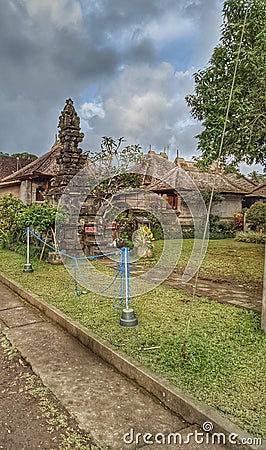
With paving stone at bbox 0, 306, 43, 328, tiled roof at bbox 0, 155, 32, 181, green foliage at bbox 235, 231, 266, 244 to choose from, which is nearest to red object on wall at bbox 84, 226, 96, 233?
paving stone at bbox 0, 306, 43, 328

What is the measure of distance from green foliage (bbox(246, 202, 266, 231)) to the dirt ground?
51.4 feet

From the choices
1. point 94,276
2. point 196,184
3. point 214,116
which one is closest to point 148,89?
point 214,116

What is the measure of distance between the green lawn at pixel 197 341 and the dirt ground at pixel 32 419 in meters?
0.85

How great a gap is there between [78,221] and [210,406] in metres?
7.52

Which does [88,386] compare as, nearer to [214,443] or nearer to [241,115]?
[214,443]

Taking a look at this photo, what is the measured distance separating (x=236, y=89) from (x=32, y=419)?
21.9 feet

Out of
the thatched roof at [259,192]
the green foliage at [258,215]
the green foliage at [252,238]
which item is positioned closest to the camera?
the green foliage at [252,238]

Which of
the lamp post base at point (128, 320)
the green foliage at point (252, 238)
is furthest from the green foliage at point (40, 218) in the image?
the green foliage at point (252, 238)

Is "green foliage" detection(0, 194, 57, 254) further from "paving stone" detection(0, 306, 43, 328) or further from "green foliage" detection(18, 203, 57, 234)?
"paving stone" detection(0, 306, 43, 328)

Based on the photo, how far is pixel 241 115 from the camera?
744cm

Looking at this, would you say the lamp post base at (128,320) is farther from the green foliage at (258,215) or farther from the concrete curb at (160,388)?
the green foliage at (258,215)

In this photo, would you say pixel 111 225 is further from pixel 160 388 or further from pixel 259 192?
pixel 259 192

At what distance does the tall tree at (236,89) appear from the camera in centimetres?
697

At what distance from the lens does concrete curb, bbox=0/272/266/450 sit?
7.49ft
